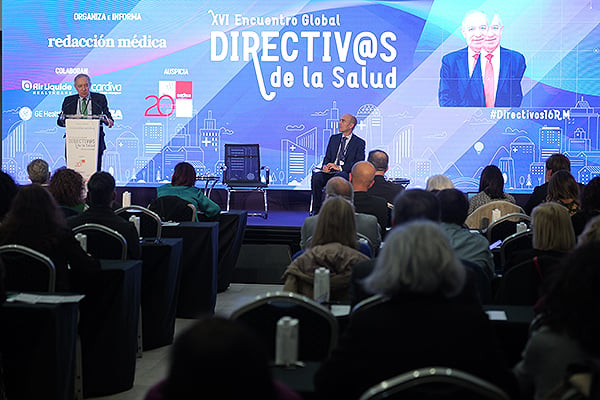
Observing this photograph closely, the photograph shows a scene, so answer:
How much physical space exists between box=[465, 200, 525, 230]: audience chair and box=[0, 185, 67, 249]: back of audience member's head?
345cm

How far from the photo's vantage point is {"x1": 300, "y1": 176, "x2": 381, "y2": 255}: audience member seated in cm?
500

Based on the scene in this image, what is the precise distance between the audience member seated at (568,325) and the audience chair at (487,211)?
12.8ft

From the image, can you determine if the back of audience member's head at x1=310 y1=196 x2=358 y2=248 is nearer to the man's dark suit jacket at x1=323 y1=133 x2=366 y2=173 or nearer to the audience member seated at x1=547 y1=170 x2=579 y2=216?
the audience member seated at x1=547 y1=170 x2=579 y2=216

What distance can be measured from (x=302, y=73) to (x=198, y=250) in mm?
5066

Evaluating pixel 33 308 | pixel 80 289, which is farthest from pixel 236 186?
pixel 33 308

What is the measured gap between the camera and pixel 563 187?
5594 millimetres

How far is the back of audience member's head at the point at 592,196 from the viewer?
4.99m

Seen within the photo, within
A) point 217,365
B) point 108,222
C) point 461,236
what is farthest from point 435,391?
point 108,222

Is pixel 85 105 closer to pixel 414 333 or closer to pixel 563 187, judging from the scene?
pixel 563 187

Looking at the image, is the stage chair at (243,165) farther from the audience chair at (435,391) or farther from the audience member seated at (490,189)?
the audience chair at (435,391)

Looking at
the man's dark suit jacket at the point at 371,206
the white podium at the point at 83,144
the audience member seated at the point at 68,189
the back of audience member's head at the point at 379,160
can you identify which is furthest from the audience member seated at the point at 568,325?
the white podium at the point at 83,144

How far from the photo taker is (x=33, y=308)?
10.9ft

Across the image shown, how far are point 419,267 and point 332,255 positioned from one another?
4.44ft

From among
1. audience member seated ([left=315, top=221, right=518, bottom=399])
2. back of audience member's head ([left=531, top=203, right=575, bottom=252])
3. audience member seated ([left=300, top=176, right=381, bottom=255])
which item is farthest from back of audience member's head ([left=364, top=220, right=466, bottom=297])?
audience member seated ([left=300, top=176, right=381, bottom=255])
